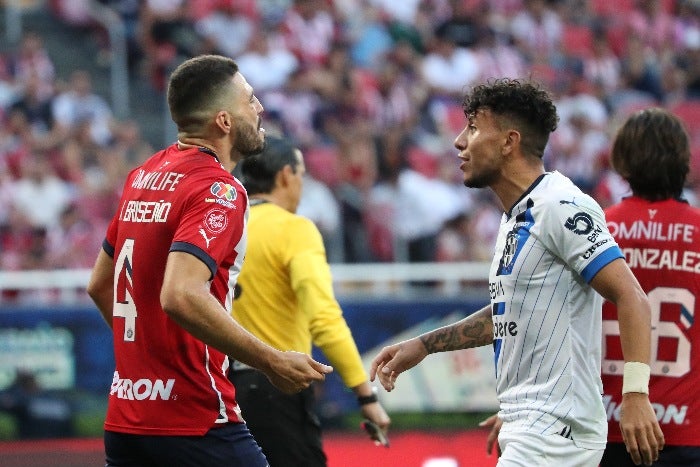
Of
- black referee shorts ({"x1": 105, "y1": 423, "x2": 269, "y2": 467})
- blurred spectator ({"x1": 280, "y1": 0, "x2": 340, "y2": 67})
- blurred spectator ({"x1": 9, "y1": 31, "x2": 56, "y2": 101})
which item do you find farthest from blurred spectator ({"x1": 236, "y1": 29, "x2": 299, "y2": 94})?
black referee shorts ({"x1": 105, "y1": 423, "x2": 269, "y2": 467})

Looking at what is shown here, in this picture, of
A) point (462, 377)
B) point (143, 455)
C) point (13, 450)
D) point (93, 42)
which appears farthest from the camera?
point (93, 42)

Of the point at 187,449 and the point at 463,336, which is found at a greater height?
the point at 463,336

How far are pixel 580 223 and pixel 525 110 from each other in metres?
0.57

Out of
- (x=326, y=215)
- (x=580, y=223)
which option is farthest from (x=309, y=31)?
(x=580, y=223)

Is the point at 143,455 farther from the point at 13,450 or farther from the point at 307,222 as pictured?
the point at 13,450

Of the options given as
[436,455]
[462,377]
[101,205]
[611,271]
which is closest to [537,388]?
[611,271]

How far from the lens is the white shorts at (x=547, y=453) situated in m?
4.55

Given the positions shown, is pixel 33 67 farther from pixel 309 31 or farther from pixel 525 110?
pixel 525 110

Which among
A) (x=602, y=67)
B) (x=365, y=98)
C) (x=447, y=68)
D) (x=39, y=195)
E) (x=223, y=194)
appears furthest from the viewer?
(x=602, y=67)

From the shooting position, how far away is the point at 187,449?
4438 millimetres

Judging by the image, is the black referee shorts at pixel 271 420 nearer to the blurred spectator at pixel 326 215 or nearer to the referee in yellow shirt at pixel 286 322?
the referee in yellow shirt at pixel 286 322

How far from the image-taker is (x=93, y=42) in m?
17.1

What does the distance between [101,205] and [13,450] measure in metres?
3.08

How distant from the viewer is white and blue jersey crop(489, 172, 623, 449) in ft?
15.0
